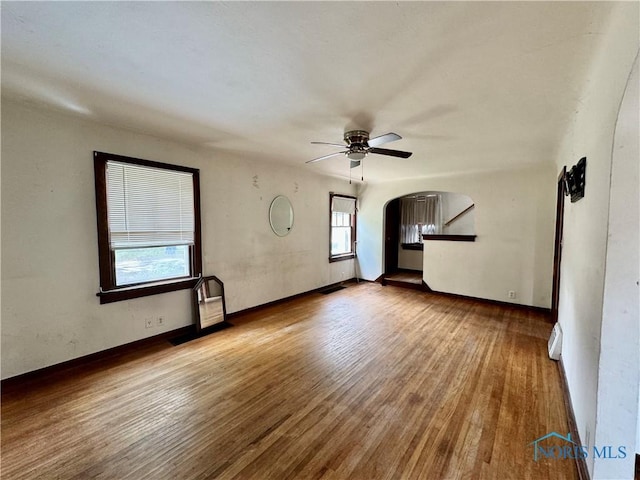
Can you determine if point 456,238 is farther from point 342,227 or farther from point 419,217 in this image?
point 342,227

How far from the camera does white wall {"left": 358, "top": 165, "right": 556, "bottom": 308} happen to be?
4.48 m

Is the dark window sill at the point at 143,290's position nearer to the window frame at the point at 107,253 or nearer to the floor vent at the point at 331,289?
the window frame at the point at 107,253

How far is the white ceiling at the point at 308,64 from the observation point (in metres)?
1.34

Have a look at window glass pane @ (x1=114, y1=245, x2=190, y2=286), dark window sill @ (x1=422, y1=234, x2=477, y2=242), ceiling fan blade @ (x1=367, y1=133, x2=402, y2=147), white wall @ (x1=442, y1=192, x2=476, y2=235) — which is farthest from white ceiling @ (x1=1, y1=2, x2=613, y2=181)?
white wall @ (x1=442, y1=192, x2=476, y2=235)

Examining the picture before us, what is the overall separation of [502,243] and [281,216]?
403cm

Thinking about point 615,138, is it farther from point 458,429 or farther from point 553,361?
point 553,361

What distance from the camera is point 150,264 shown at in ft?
10.9

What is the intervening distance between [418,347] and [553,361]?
4.50 ft

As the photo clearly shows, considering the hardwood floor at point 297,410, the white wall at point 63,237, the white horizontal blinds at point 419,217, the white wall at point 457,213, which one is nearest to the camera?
the hardwood floor at point 297,410

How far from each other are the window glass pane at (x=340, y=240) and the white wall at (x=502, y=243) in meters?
1.68

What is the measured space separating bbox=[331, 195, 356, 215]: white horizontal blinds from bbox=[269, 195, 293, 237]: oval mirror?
136cm

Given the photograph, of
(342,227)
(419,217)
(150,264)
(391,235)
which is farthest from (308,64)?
(419,217)

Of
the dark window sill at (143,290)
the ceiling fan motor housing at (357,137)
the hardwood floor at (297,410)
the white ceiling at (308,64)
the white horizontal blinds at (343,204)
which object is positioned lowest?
the hardwood floor at (297,410)

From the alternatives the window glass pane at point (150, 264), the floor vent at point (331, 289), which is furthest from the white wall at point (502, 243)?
the window glass pane at point (150, 264)
